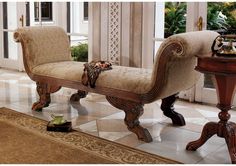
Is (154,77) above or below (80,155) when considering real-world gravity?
above

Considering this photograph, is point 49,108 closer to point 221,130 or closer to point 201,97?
point 201,97

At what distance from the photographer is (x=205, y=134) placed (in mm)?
2936

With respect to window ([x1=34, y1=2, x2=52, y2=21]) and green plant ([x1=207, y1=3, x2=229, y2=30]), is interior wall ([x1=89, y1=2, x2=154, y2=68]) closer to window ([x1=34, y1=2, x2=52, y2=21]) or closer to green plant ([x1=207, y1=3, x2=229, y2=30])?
green plant ([x1=207, y1=3, x2=229, y2=30])

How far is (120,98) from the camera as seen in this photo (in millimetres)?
3266

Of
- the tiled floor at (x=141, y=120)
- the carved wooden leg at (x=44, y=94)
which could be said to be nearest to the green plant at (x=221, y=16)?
the tiled floor at (x=141, y=120)

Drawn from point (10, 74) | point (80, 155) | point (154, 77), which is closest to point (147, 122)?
point (154, 77)

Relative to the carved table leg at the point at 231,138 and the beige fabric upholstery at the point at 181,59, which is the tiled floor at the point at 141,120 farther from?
the beige fabric upholstery at the point at 181,59

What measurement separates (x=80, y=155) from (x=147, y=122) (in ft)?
3.62

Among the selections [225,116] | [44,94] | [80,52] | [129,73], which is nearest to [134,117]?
[129,73]

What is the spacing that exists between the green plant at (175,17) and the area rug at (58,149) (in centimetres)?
200

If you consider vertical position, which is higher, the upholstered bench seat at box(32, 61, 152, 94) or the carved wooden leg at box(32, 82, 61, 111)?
the upholstered bench seat at box(32, 61, 152, 94)

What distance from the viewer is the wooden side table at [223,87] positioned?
2645 millimetres

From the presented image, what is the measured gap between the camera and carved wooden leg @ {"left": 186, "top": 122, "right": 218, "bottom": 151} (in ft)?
9.50

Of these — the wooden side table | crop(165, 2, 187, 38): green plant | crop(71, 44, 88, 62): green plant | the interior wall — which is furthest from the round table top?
crop(71, 44, 88, 62): green plant
